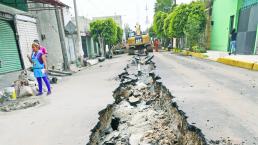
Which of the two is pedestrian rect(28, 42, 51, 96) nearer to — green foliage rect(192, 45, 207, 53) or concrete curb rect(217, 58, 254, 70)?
concrete curb rect(217, 58, 254, 70)

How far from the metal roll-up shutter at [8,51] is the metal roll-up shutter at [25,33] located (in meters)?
0.34

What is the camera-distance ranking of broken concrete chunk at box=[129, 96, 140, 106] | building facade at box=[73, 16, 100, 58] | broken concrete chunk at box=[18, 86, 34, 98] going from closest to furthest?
1. broken concrete chunk at box=[129, 96, 140, 106]
2. broken concrete chunk at box=[18, 86, 34, 98]
3. building facade at box=[73, 16, 100, 58]

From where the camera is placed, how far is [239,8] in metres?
15.4

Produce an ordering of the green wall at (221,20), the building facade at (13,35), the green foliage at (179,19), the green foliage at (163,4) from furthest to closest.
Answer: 1. the green foliage at (163,4)
2. the green foliage at (179,19)
3. the green wall at (221,20)
4. the building facade at (13,35)

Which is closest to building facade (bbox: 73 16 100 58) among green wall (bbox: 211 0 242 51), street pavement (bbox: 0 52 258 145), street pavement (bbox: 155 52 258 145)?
green wall (bbox: 211 0 242 51)

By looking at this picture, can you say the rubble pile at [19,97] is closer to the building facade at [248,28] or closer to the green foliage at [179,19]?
the building facade at [248,28]

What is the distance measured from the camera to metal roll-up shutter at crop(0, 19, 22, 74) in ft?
26.3

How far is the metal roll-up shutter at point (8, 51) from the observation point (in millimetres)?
8023

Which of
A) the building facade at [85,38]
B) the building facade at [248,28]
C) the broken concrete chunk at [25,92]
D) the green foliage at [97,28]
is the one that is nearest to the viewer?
the broken concrete chunk at [25,92]

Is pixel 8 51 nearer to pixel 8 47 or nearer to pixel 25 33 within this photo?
pixel 8 47

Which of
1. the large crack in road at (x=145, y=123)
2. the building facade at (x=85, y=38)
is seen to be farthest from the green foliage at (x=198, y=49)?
the large crack in road at (x=145, y=123)

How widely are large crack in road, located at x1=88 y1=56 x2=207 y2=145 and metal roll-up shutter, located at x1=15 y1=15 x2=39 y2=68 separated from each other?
17.6ft

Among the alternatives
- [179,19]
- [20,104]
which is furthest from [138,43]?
[20,104]

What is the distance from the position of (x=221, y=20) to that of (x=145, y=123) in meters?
18.0
